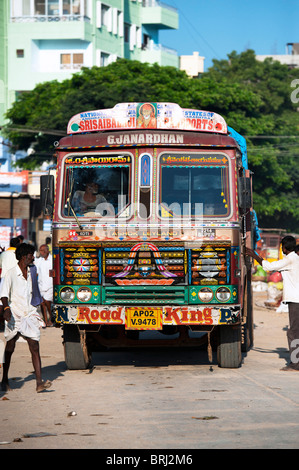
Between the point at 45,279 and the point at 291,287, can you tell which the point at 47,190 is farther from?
the point at 45,279

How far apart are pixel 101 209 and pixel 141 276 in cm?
100

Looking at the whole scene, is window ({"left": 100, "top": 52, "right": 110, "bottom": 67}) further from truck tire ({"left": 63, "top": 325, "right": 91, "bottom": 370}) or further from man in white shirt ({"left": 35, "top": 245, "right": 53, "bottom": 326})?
truck tire ({"left": 63, "top": 325, "right": 91, "bottom": 370})

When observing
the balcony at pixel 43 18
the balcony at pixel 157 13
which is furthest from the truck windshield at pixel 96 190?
the balcony at pixel 157 13

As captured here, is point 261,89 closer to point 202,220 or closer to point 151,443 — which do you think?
point 202,220

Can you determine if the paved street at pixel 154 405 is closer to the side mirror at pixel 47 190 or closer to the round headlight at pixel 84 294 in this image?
the round headlight at pixel 84 294

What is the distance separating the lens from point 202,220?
11.3 meters

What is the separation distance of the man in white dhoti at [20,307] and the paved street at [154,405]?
521 mm

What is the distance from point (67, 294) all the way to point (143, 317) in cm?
100

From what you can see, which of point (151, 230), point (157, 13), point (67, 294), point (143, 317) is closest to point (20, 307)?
point (67, 294)

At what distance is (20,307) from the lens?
10383mm

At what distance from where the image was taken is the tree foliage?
1624 inches

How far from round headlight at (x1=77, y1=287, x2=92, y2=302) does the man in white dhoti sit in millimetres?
959

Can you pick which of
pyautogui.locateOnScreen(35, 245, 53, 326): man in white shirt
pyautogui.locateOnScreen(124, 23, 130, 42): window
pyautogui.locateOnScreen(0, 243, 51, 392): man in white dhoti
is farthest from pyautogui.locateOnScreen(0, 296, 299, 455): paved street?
pyautogui.locateOnScreen(124, 23, 130, 42): window

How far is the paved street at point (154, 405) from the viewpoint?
24.8ft
